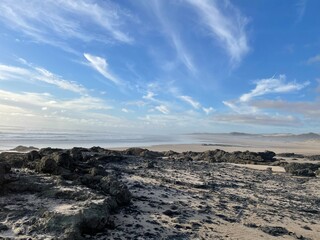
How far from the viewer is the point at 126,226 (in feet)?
25.3

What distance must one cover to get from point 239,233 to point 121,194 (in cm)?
314

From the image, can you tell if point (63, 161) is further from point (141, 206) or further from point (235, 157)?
point (235, 157)

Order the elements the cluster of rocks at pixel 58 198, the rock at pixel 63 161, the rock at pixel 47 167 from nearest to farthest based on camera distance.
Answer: the cluster of rocks at pixel 58 198
the rock at pixel 47 167
the rock at pixel 63 161

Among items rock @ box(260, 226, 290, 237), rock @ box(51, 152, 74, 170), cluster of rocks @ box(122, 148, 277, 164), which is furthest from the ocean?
rock @ box(260, 226, 290, 237)

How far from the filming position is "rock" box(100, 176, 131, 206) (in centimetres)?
916

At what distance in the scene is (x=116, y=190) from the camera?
937 centimetres

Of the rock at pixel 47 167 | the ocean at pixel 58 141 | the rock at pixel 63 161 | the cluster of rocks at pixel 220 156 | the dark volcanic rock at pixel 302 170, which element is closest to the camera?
the rock at pixel 47 167

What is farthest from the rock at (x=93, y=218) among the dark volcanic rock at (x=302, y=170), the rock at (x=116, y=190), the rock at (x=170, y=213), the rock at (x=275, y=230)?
the dark volcanic rock at (x=302, y=170)

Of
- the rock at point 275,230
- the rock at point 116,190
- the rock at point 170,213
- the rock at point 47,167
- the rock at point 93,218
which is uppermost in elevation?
the rock at point 47,167

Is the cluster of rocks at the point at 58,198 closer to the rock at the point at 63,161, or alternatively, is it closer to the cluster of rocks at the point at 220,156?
the rock at the point at 63,161

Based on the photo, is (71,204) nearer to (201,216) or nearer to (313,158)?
(201,216)

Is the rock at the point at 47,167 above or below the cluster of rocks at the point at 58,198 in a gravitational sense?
above

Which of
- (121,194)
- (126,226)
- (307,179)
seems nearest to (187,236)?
(126,226)

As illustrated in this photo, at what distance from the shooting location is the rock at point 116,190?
9164 millimetres
